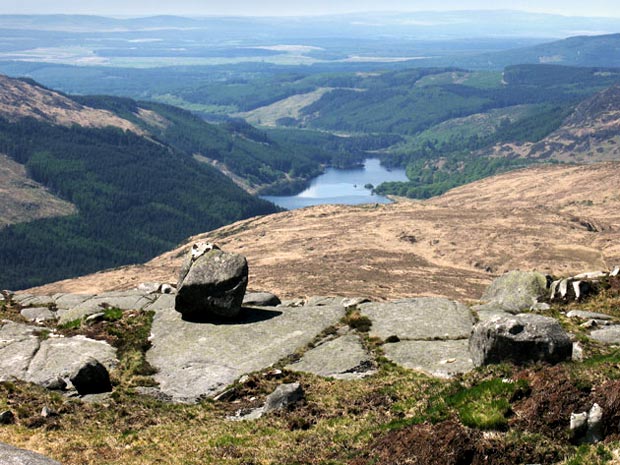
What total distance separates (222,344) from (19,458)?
21317 mm

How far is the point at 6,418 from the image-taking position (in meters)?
29.4

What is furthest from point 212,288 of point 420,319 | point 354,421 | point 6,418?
point 354,421

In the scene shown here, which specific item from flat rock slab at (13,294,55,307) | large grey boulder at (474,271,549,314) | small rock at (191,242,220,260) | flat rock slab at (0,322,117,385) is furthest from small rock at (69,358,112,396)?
large grey boulder at (474,271,549,314)

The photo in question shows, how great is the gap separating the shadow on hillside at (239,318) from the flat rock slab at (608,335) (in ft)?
66.3

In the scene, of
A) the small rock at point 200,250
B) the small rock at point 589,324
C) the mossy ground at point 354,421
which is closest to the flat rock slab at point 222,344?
the mossy ground at point 354,421

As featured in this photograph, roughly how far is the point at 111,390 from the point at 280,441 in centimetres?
1301

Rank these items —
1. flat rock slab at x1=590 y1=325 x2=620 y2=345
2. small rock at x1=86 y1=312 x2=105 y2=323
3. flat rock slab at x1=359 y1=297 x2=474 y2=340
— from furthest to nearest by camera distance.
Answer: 1. small rock at x1=86 y1=312 x2=105 y2=323
2. flat rock slab at x1=359 y1=297 x2=474 y2=340
3. flat rock slab at x1=590 y1=325 x2=620 y2=345

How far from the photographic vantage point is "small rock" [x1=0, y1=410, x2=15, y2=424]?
96.0 ft

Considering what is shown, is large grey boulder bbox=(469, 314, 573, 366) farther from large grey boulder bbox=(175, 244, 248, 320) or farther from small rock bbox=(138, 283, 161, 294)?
small rock bbox=(138, 283, 161, 294)

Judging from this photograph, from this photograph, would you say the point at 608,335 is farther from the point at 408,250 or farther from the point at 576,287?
the point at 408,250

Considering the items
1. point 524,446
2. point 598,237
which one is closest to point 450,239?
point 598,237

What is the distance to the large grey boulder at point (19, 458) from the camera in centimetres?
2041

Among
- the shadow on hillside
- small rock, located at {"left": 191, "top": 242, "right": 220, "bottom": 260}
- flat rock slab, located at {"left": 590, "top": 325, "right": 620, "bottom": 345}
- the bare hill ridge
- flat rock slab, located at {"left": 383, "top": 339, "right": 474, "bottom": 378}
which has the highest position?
small rock, located at {"left": 191, "top": 242, "right": 220, "bottom": 260}

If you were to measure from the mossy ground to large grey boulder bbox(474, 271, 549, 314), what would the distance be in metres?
13.4
